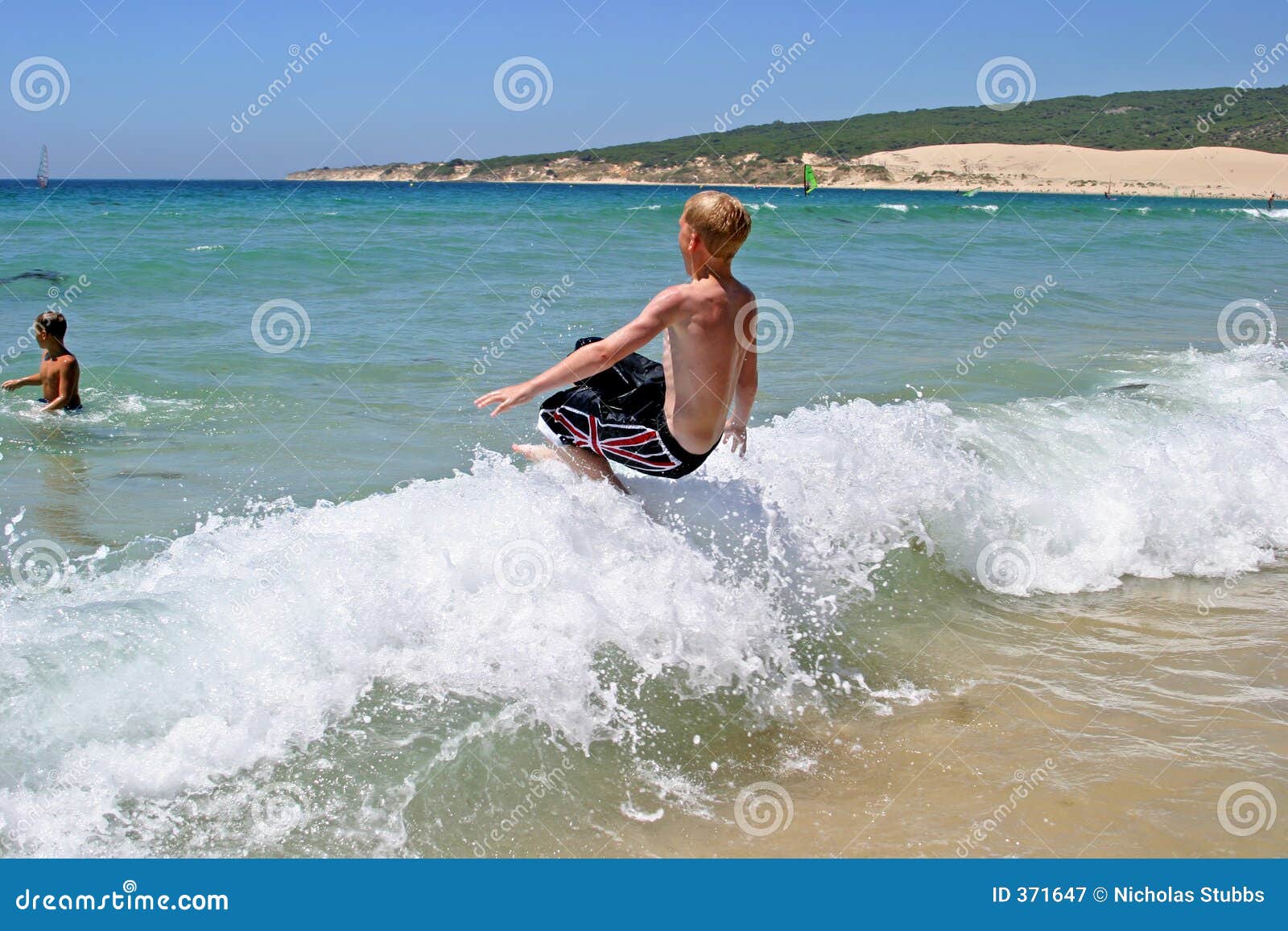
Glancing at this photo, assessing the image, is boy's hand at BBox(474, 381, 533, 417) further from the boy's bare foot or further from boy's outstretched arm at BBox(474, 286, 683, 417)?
the boy's bare foot

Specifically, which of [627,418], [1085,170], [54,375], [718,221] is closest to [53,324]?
[54,375]

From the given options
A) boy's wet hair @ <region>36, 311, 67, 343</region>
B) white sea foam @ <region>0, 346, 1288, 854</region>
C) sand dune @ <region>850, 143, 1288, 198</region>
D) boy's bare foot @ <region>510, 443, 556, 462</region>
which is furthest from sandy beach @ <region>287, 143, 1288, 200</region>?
boy's bare foot @ <region>510, 443, 556, 462</region>

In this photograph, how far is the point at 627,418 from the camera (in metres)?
4.43

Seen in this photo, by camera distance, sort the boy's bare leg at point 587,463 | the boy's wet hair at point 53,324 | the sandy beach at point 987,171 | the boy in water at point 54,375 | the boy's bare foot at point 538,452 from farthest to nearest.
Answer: the sandy beach at point 987,171 → the boy's wet hair at point 53,324 → the boy in water at point 54,375 → the boy's bare foot at point 538,452 → the boy's bare leg at point 587,463

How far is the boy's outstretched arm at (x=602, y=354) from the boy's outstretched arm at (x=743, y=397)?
52cm

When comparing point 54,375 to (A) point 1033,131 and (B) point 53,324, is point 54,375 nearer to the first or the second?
(B) point 53,324

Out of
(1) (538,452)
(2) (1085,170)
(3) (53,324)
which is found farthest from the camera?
(2) (1085,170)

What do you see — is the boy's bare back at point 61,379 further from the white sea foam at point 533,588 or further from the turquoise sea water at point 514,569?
the white sea foam at point 533,588

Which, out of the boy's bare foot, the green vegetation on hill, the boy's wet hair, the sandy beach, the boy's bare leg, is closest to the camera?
the boy's bare leg

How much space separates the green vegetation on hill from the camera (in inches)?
3780

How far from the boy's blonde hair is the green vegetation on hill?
9022cm

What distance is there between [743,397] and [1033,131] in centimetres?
11295

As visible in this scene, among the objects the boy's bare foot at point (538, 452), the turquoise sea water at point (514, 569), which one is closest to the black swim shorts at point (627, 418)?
the boy's bare foot at point (538, 452)

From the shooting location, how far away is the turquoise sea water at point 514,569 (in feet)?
11.3
